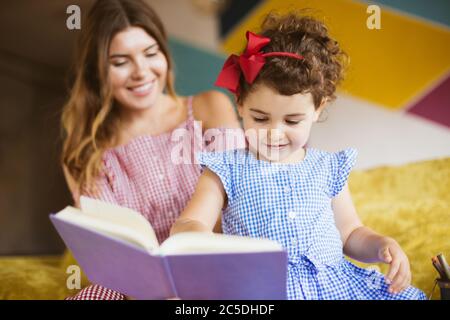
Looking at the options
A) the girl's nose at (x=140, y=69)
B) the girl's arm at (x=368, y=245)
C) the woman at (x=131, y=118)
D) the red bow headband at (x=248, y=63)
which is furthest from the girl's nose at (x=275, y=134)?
the girl's nose at (x=140, y=69)

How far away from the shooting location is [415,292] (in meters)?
1.22

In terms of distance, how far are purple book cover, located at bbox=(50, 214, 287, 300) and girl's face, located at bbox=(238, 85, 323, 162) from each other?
0.35 meters

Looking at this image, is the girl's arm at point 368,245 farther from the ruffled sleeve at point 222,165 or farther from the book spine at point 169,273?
the book spine at point 169,273

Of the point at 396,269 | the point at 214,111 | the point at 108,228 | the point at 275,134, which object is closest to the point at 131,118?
the point at 214,111

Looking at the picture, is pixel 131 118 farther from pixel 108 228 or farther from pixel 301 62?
pixel 108 228

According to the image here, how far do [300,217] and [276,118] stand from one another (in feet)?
0.70

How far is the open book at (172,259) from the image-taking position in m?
0.96

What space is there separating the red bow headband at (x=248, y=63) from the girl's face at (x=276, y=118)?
0.04m

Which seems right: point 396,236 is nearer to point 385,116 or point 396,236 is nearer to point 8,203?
point 385,116

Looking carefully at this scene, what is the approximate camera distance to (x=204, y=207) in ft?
4.08

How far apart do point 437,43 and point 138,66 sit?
844mm

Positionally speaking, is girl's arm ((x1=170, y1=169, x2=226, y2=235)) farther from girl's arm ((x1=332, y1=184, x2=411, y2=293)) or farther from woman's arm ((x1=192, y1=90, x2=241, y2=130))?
woman's arm ((x1=192, y1=90, x2=241, y2=130))

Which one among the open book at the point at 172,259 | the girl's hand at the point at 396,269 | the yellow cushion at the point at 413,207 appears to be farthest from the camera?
the yellow cushion at the point at 413,207
